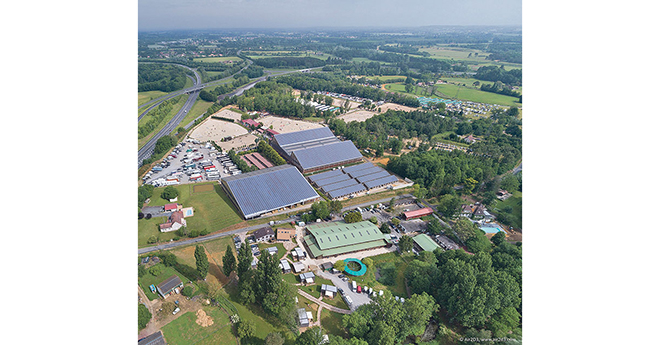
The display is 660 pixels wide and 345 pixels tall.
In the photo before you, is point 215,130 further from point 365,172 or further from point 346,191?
point 346,191

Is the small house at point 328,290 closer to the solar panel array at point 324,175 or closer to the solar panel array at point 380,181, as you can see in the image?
the solar panel array at point 380,181

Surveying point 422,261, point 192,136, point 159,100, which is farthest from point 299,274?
point 159,100

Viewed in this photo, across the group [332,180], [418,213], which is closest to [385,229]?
[418,213]

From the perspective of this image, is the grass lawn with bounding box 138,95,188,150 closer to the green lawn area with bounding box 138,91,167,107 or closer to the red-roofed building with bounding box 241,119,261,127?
the green lawn area with bounding box 138,91,167,107

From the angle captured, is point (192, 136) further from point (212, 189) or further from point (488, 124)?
point (488, 124)

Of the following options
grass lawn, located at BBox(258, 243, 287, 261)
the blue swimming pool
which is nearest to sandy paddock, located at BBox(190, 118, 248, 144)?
grass lawn, located at BBox(258, 243, 287, 261)

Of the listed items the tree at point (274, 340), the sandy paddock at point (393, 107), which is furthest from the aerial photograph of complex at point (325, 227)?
the sandy paddock at point (393, 107)
